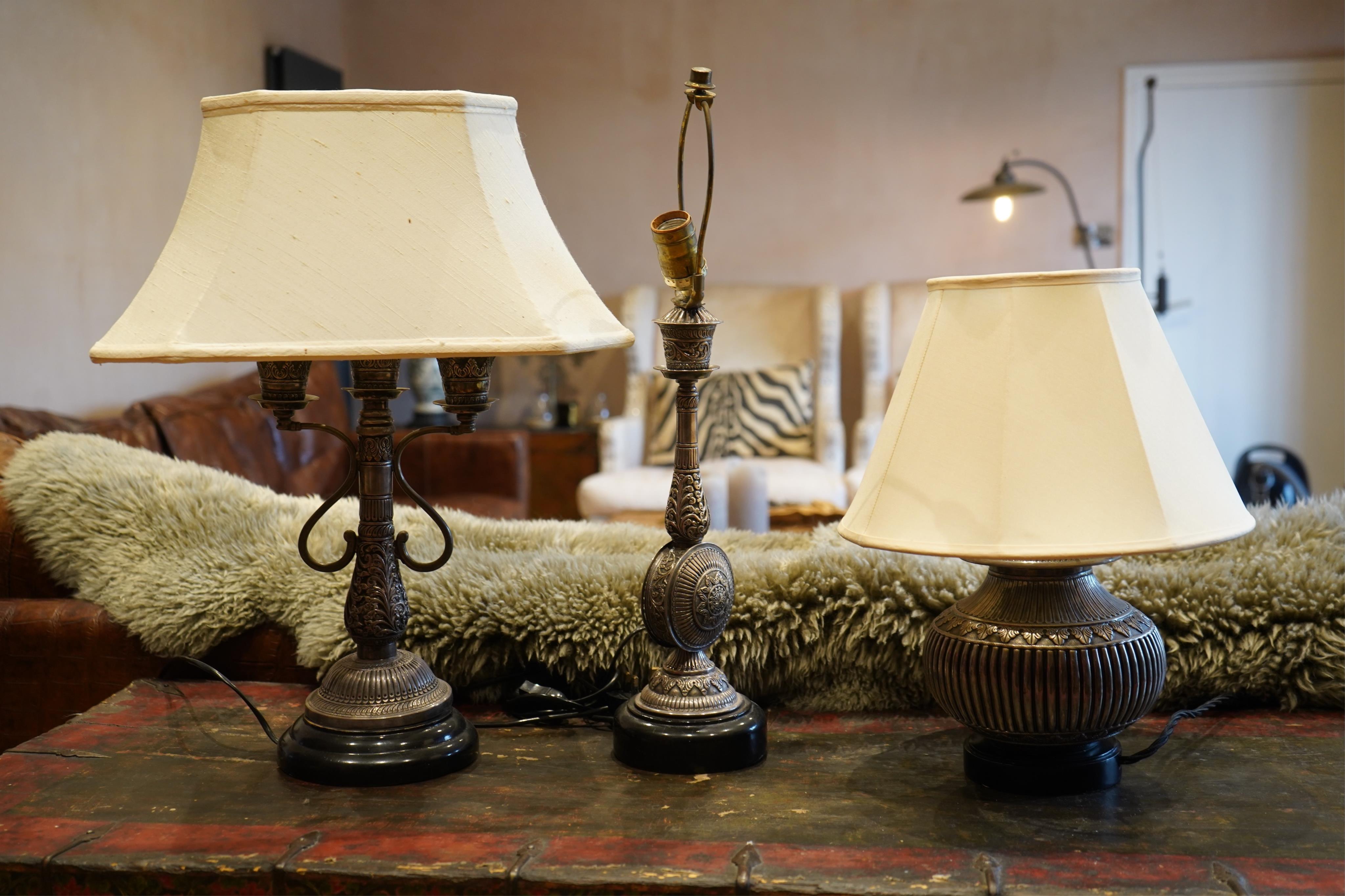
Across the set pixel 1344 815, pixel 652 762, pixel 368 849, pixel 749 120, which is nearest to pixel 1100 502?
pixel 1344 815

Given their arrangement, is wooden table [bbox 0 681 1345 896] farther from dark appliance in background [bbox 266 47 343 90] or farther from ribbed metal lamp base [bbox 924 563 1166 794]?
dark appliance in background [bbox 266 47 343 90]

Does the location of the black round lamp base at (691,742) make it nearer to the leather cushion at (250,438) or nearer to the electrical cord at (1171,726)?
the electrical cord at (1171,726)

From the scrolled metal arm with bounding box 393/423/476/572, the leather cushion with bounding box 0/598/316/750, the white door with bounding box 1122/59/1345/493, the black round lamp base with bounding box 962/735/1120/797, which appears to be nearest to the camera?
the black round lamp base with bounding box 962/735/1120/797

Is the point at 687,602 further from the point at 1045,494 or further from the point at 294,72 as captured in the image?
the point at 294,72

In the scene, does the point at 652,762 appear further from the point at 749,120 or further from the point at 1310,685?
the point at 749,120

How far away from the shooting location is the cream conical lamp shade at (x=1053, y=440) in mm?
767

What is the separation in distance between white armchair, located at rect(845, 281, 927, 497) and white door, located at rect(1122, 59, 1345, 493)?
98 cm

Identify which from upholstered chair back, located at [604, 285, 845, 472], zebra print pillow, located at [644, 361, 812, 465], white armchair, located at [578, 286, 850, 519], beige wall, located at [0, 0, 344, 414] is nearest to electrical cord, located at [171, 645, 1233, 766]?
beige wall, located at [0, 0, 344, 414]

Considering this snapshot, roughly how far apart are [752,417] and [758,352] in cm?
39

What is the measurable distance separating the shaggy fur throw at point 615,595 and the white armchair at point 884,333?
10.8ft

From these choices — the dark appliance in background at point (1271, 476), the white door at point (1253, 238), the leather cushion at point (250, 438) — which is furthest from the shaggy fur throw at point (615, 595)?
the white door at point (1253, 238)

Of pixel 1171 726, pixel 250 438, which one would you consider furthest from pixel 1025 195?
pixel 1171 726

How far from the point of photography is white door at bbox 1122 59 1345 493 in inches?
183

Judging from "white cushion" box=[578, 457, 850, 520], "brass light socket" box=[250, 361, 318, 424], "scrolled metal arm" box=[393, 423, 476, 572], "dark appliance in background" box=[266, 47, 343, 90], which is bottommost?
"white cushion" box=[578, 457, 850, 520]
